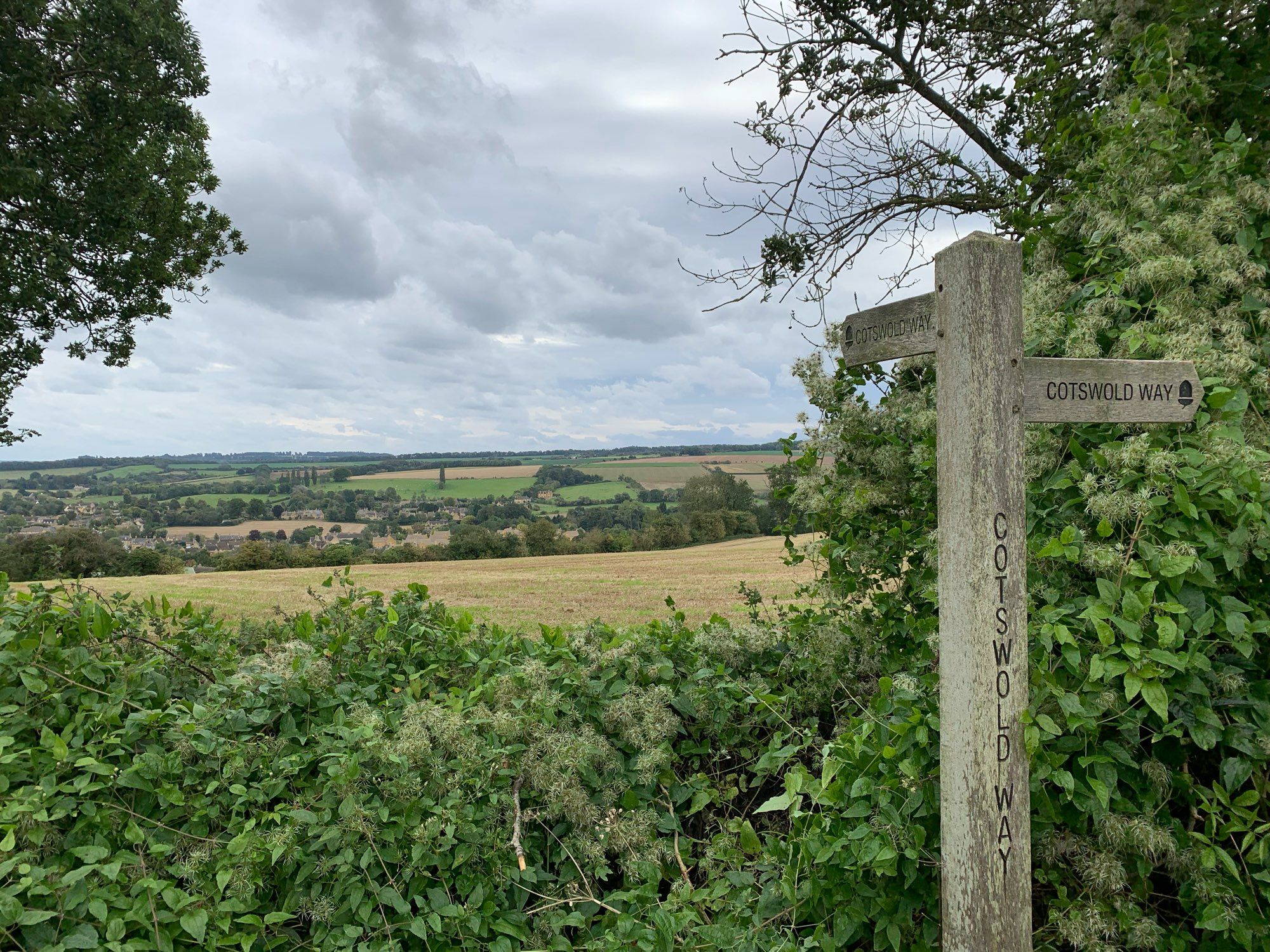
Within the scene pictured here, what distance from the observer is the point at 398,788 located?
324cm

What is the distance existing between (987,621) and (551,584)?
14.4 m

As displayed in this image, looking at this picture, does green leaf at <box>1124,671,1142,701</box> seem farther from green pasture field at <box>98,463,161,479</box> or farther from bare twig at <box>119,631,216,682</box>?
green pasture field at <box>98,463,161,479</box>

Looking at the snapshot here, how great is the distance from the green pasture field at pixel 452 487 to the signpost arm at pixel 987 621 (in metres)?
38.6

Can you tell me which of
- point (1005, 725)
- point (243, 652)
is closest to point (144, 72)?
point (243, 652)

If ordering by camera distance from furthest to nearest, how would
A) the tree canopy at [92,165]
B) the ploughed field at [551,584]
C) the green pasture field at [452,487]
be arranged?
the green pasture field at [452,487] → the ploughed field at [551,584] → the tree canopy at [92,165]

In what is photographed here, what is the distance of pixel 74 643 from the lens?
158 inches

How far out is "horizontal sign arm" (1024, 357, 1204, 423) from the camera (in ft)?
7.92

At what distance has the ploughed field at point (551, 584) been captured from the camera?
Answer: 12.0 meters

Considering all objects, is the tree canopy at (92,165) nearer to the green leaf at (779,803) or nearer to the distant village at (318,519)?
the distant village at (318,519)

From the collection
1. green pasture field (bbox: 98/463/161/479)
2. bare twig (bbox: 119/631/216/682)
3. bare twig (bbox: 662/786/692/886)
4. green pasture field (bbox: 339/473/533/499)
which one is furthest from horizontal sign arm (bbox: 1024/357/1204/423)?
green pasture field (bbox: 98/463/161/479)

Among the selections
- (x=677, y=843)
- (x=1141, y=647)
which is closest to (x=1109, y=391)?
(x=1141, y=647)

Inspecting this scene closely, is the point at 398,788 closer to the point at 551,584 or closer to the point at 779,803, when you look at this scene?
the point at 779,803

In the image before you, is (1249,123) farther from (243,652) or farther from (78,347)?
(78,347)

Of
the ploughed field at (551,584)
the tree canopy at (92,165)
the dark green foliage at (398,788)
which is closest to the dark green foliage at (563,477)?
the ploughed field at (551,584)
